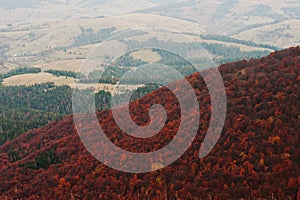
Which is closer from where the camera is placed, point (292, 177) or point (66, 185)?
point (292, 177)

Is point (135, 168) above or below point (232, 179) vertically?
below

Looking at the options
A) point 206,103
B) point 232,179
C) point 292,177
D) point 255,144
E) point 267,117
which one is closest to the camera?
point 292,177

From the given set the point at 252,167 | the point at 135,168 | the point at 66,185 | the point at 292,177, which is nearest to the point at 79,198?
the point at 66,185

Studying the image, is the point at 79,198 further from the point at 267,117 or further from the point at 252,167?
the point at 267,117

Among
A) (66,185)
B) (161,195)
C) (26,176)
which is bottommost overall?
(26,176)

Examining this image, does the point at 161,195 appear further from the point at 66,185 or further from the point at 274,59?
the point at 274,59

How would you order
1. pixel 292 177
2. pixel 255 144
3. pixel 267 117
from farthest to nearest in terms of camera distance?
pixel 267 117 < pixel 255 144 < pixel 292 177
